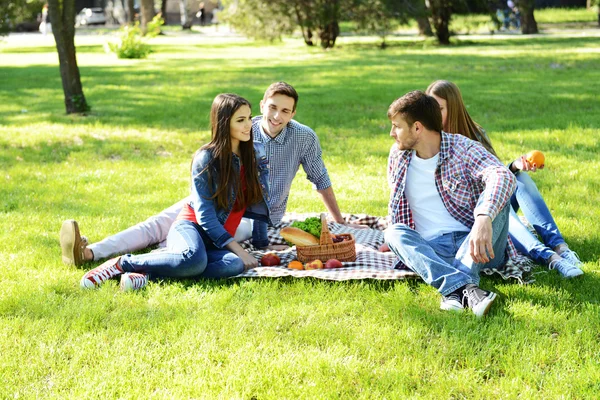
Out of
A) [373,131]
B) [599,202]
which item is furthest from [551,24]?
[599,202]

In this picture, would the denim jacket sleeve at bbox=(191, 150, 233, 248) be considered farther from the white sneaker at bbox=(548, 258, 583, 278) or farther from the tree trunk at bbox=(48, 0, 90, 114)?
the tree trunk at bbox=(48, 0, 90, 114)

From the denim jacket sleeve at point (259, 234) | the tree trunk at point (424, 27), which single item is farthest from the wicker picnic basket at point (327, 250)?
the tree trunk at point (424, 27)

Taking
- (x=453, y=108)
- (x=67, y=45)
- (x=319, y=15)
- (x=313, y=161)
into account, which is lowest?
(x=313, y=161)

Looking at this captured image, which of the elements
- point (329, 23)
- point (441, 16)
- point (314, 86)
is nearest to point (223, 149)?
point (314, 86)

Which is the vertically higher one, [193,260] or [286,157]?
[286,157]

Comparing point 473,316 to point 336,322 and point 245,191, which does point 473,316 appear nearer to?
point 336,322

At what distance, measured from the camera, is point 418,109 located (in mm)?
4375

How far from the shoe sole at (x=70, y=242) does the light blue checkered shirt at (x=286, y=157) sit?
1.42 meters

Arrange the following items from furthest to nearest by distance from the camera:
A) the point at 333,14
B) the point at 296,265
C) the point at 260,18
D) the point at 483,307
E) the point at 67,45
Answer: the point at 260,18 → the point at 333,14 → the point at 67,45 → the point at 296,265 → the point at 483,307

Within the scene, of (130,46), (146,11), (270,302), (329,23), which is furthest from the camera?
(146,11)

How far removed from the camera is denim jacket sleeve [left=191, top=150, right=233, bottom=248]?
482cm

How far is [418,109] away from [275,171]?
5.01ft

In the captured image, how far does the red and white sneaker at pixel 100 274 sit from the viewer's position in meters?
4.61

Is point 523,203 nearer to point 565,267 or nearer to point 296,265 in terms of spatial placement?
point 565,267
